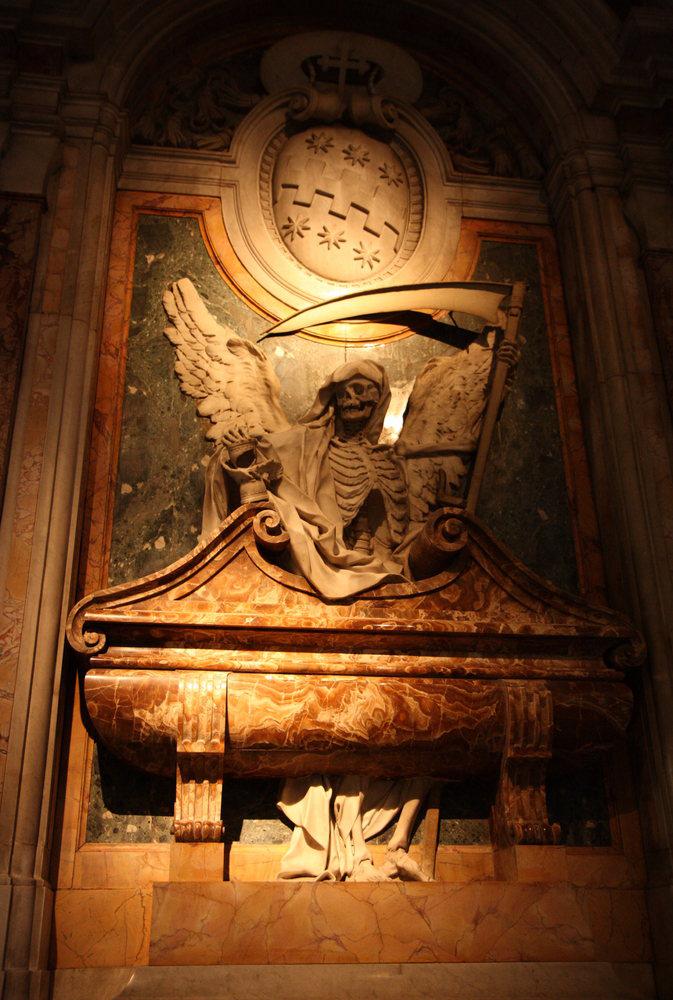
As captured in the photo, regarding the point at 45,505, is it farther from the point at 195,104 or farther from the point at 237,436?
the point at 195,104

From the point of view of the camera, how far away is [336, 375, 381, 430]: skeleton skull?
5.61 meters

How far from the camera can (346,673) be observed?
4.82 m

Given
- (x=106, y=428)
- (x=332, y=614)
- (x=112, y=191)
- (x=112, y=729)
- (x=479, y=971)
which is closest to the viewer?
(x=479, y=971)

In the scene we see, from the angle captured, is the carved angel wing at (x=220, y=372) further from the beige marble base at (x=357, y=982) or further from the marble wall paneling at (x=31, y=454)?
the beige marble base at (x=357, y=982)

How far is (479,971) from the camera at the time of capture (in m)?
4.25

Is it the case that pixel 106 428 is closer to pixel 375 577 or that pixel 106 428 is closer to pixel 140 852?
pixel 375 577

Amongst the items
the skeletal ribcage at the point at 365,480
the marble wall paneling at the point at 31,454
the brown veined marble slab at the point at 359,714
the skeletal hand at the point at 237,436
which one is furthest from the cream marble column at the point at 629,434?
the marble wall paneling at the point at 31,454

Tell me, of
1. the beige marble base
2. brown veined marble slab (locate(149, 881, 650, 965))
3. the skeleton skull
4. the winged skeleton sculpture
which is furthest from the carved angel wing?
the beige marble base

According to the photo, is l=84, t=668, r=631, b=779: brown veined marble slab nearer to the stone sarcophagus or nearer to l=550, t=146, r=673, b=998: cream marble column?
the stone sarcophagus

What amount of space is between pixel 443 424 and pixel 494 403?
0.32 metres

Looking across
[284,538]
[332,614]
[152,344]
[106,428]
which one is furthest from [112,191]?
[332,614]

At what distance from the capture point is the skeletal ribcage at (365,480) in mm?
5480

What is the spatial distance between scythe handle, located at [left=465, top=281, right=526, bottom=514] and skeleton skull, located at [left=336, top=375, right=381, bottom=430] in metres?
0.65

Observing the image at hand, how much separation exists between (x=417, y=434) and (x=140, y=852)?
265cm
